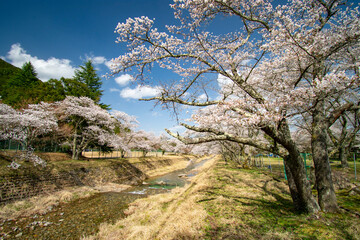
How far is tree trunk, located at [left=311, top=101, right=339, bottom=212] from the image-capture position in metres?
4.66

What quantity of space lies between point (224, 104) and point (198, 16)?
10.2 feet

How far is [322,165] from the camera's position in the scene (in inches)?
193

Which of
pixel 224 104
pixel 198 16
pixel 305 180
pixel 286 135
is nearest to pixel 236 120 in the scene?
pixel 224 104

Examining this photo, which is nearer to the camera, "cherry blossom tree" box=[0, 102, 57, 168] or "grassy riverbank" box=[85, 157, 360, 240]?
"grassy riverbank" box=[85, 157, 360, 240]

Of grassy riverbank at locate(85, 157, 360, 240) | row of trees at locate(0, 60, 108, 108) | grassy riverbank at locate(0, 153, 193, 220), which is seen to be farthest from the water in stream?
row of trees at locate(0, 60, 108, 108)

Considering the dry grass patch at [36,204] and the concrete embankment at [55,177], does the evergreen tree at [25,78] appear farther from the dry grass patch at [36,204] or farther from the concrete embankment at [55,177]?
the dry grass patch at [36,204]

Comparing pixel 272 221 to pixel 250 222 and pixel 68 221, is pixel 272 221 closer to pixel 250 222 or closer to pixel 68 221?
pixel 250 222

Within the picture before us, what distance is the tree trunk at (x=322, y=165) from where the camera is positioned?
15.3 ft

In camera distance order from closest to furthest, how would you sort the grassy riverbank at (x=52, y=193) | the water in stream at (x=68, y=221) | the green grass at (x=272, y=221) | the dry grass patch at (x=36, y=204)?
the green grass at (x=272, y=221), the water in stream at (x=68, y=221), the dry grass patch at (x=36, y=204), the grassy riverbank at (x=52, y=193)

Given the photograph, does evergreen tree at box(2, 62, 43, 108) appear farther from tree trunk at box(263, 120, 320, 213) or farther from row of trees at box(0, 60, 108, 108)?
tree trunk at box(263, 120, 320, 213)

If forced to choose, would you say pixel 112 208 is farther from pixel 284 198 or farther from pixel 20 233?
pixel 284 198

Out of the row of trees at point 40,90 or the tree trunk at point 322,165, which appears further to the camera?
the row of trees at point 40,90

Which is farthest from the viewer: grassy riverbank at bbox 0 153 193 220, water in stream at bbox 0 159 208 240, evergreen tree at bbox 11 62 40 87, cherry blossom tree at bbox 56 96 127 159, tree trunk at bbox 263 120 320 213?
evergreen tree at bbox 11 62 40 87

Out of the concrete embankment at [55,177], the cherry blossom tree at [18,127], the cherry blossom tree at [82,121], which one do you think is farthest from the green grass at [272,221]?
the cherry blossom tree at [82,121]
